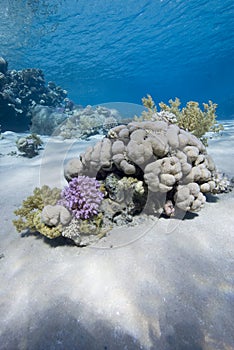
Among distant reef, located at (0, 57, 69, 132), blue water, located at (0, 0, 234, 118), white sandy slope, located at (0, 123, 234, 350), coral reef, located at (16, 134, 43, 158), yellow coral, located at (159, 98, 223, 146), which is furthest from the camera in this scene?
blue water, located at (0, 0, 234, 118)

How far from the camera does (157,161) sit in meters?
2.76

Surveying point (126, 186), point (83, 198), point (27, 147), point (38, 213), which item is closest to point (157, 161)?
point (126, 186)

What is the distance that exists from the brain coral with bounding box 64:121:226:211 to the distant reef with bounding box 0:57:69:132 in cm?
1119

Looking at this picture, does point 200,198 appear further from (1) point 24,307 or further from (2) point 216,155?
(2) point 216,155

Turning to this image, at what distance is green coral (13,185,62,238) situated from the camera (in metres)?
2.66

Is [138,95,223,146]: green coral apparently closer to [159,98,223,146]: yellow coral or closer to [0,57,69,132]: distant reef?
[159,98,223,146]: yellow coral

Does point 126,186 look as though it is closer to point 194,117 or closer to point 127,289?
point 127,289

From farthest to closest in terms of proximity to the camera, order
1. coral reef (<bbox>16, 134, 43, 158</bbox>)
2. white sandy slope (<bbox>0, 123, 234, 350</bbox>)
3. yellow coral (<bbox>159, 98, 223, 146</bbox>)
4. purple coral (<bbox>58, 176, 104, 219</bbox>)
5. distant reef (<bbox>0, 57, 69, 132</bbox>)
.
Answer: distant reef (<bbox>0, 57, 69, 132</bbox>) → coral reef (<bbox>16, 134, 43, 158</bbox>) → yellow coral (<bbox>159, 98, 223, 146</bbox>) → purple coral (<bbox>58, 176, 104, 219</bbox>) → white sandy slope (<bbox>0, 123, 234, 350</bbox>)

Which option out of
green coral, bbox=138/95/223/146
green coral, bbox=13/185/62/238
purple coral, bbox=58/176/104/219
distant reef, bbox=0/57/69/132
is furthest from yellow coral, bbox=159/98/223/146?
distant reef, bbox=0/57/69/132

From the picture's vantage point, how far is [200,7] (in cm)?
2464

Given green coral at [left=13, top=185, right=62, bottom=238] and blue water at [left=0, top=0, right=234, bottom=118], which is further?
blue water at [left=0, top=0, right=234, bottom=118]

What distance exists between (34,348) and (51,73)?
150 ft

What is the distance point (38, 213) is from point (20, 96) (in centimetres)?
1333

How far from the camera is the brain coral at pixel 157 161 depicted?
107 inches
